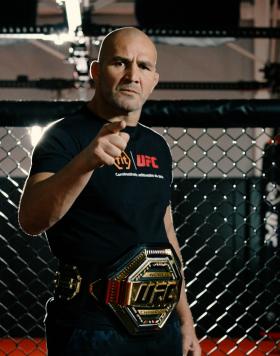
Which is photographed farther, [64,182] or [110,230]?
[110,230]

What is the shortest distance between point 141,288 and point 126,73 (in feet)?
1.55

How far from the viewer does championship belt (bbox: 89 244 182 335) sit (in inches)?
48.4

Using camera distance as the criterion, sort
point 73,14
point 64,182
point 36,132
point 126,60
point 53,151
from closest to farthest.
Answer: point 64,182 < point 53,151 < point 126,60 < point 73,14 < point 36,132

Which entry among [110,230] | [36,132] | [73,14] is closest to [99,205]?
[110,230]

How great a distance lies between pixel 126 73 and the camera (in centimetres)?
129

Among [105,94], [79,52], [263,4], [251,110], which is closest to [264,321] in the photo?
[79,52]

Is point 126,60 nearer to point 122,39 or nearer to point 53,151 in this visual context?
point 122,39

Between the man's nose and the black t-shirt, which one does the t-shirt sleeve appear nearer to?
the black t-shirt

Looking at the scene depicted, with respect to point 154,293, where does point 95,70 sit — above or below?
above

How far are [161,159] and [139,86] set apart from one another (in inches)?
8.3

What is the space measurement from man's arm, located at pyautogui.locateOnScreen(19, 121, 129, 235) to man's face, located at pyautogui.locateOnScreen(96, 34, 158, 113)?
247 millimetres

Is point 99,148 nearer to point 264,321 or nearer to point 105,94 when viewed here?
point 105,94

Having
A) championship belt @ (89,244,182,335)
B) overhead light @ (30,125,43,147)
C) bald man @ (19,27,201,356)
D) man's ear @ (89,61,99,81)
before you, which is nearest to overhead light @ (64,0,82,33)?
overhead light @ (30,125,43,147)

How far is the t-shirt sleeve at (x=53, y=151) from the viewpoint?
3.86 ft
